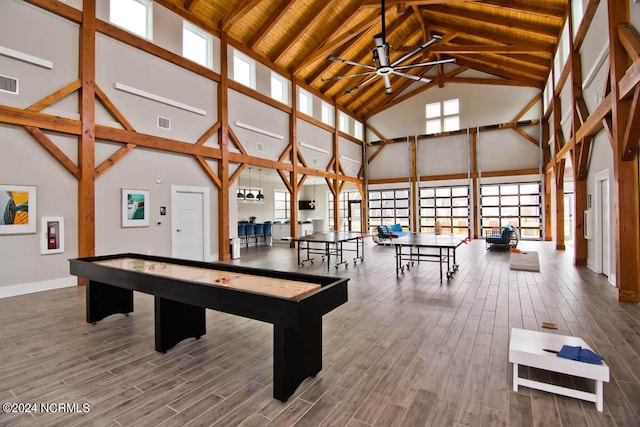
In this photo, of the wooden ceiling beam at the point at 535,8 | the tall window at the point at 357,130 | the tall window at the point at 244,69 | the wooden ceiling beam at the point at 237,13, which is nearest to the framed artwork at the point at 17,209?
the tall window at the point at 244,69

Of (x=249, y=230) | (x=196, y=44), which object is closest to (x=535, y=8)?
(x=196, y=44)

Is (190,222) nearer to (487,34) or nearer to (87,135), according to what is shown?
(87,135)

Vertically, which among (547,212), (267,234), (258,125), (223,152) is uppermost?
(258,125)

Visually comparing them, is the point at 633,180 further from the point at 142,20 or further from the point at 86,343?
the point at 142,20

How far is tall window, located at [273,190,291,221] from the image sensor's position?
52.0 feet

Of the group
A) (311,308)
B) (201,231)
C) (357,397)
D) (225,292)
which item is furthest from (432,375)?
(201,231)

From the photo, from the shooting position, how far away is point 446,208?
14.0 m

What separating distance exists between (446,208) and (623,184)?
9857mm

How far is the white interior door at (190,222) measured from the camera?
7.22 m

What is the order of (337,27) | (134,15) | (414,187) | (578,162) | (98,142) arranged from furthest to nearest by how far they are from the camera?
(414,187)
(337,27)
(578,162)
(134,15)
(98,142)

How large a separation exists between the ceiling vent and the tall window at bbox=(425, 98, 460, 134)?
13.8 meters

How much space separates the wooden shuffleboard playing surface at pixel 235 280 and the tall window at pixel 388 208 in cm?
1283

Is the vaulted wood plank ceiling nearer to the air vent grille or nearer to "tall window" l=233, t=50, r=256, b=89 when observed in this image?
"tall window" l=233, t=50, r=256, b=89

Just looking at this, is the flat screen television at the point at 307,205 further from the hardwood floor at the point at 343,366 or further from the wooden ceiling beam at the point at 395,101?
the hardwood floor at the point at 343,366
